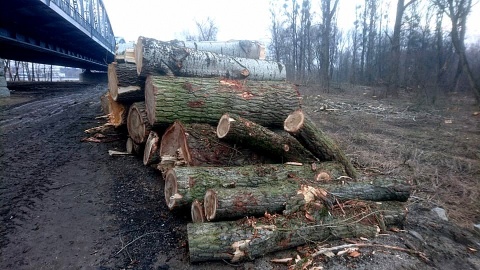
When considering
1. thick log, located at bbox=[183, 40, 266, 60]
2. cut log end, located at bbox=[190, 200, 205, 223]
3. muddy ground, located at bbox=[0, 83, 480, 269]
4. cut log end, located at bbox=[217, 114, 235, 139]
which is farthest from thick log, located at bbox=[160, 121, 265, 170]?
thick log, located at bbox=[183, 40, 266, 60]

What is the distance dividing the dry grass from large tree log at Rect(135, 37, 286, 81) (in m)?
2.67

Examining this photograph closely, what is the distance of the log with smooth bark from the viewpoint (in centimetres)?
257

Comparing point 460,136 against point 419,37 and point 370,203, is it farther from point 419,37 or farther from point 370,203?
point 419,37

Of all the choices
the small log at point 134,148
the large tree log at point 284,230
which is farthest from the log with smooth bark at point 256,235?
the small log at point 134,148

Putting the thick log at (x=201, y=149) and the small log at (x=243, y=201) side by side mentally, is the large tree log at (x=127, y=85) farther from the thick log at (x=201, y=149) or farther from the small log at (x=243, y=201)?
the small log at (x=243, y=201)

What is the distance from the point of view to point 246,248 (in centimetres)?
259

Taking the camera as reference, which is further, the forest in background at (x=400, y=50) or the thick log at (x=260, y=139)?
the forest in background at (x=400, y=50)


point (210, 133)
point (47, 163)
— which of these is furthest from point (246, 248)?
point (47, 163)

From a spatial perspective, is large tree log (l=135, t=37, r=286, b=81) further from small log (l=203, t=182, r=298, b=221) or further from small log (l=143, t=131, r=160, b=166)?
small log (l=203, t=182, r=298, b=221)

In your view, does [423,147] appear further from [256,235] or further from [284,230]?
[256,235]

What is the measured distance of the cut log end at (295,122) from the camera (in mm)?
3836

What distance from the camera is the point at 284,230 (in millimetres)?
2756

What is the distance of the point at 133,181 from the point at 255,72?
348 centimetres

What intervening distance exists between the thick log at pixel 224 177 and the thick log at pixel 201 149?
0.43 m
